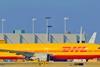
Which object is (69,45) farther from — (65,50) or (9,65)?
(9,65)

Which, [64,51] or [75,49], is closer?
[75,49]

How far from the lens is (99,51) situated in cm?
8850

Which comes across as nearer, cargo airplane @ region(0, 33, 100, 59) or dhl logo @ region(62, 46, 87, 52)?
cargo airplane @ region(0, 33, 100, 59)

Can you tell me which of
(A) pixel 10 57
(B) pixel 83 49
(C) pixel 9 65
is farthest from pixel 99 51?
(C) pixel 9 65

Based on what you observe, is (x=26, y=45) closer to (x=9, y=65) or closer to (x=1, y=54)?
(x=1, y=54)

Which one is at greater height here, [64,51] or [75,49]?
[75,49]

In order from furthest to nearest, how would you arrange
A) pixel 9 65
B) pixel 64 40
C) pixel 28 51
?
pixel 64 40 < pixel 28 51 < pixel 9 65

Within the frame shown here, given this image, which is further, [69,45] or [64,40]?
[64,40]

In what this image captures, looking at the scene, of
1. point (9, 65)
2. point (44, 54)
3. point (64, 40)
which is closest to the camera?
point (9, 65)

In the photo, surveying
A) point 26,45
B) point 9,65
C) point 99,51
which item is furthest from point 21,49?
point 9,65

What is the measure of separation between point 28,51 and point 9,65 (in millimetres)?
42500

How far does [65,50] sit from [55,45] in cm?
257

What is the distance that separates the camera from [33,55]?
85.7 m

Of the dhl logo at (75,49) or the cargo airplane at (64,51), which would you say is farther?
the dhl logo at (75,49)
